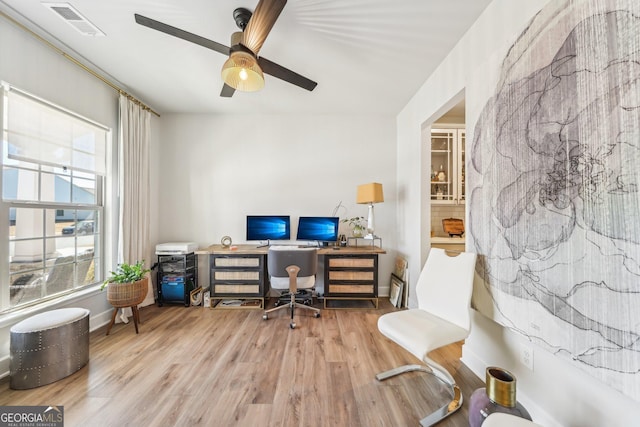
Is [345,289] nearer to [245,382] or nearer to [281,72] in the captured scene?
[245,382]

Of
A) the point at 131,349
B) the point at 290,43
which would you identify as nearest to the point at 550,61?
the point at 290,43

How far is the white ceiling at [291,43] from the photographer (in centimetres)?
165

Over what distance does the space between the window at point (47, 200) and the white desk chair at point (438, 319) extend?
290 centimetres

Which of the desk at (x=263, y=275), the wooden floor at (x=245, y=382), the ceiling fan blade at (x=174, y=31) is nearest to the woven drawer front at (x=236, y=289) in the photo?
the desk at (x=263, y=275)

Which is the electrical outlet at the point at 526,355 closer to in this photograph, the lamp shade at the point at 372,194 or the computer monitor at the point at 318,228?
the lamp shade at the point at 372,194

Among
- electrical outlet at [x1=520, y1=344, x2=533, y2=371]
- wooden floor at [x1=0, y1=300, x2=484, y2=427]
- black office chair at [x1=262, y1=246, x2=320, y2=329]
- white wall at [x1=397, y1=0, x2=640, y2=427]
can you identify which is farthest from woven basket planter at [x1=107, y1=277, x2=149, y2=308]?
electrical outlet at [x1=520, y1=344, x2=533, y2=371]

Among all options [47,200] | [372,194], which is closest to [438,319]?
[372,194]

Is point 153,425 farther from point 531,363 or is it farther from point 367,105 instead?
point 367,105

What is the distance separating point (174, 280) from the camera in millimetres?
2992

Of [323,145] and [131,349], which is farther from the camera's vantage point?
[323,145]

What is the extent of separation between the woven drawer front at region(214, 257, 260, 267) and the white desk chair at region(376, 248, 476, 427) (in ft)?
5.89

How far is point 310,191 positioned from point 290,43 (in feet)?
6.06

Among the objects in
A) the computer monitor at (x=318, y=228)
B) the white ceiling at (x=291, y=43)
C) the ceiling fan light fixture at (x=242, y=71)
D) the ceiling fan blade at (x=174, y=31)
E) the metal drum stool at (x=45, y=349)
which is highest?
the white ceiling at (x=291, y=43)

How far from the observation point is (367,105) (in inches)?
123
